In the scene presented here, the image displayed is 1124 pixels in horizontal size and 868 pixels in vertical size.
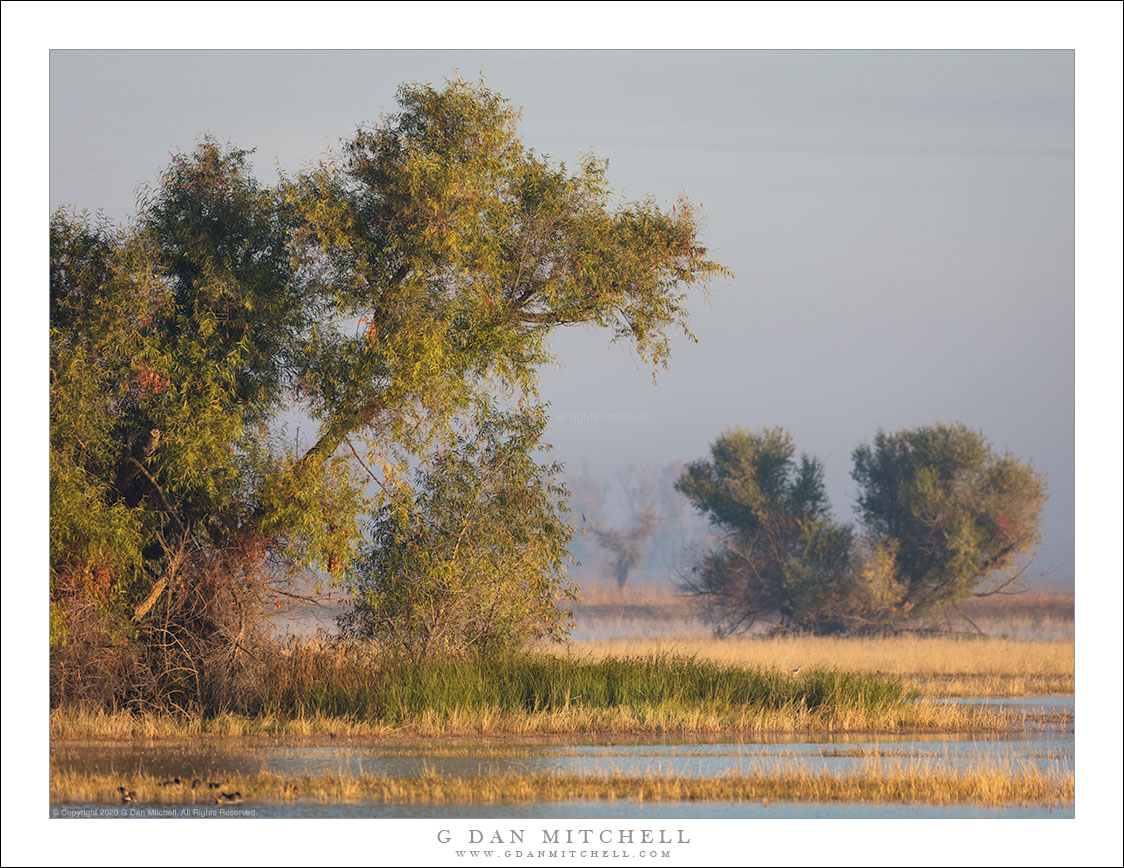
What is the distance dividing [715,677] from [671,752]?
184 inches

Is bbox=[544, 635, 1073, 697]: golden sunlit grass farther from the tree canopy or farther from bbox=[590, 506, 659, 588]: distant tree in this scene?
bbox=[590, 506, 659, 588]: distant tree

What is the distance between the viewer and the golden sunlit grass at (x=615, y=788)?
617 inches

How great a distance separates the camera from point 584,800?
15.5 m

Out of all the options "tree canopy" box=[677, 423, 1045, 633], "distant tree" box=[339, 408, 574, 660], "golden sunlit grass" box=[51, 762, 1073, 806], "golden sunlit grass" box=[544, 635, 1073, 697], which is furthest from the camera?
"tree canopy" box=[677, 423, 1045, 633]

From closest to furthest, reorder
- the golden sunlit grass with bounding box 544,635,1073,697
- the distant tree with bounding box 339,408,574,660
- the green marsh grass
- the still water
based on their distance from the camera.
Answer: the still water < the green marsh grass < the distant tree with bounding box 339,408,574,660 < the golden sunlit grass with bounding box 544,635,1073,697

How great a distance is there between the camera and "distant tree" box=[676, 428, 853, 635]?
51.0 metres

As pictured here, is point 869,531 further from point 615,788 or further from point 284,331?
point 615,788

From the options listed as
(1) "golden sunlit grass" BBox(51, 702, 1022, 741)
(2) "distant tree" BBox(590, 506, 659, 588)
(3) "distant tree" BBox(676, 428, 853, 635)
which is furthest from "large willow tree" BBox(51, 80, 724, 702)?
(2) "distant tree" BBox(590, 506, 659, 588)

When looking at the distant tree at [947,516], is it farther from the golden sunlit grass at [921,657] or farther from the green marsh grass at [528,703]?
the green marsh grass at [528,703]

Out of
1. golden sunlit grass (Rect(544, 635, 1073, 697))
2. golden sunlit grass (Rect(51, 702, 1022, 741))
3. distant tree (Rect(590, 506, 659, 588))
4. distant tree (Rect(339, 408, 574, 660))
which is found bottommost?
distant tree (Rect(590, 506, 659, 588))

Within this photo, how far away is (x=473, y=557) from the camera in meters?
23.5

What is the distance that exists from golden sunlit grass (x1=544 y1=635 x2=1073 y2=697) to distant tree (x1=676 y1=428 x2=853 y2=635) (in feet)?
8.54

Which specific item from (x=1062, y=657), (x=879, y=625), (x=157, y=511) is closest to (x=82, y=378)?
(x=157, y=511)

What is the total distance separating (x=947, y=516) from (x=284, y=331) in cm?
3495
